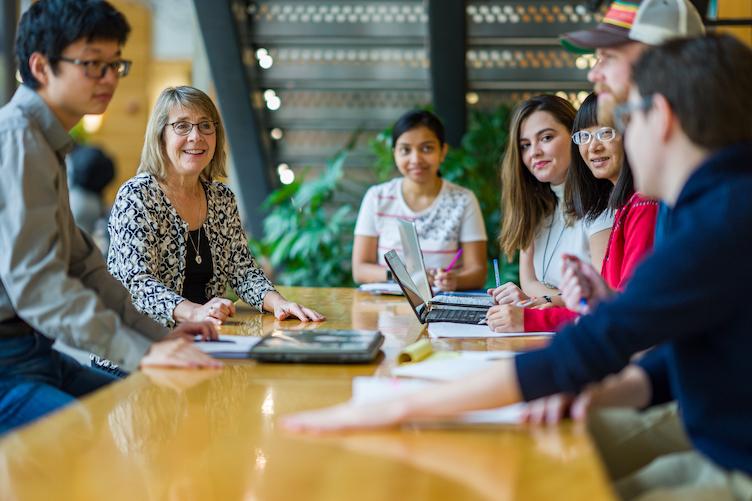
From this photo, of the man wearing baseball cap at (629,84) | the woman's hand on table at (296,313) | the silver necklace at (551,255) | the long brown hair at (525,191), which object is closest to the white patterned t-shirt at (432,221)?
the long brown hair at (525,191)

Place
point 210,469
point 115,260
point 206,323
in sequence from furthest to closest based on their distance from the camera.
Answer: point 115,260 < point 206,323 < point 210,469

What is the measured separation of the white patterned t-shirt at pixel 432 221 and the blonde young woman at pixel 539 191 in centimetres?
59

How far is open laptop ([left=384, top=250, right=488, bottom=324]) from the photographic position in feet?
8.14

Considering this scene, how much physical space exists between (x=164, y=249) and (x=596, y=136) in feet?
4.40

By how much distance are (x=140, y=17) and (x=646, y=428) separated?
1184 centimetres

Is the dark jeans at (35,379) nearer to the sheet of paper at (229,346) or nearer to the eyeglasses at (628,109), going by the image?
the sheet of paper at (229,346)

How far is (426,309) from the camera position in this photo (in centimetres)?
263

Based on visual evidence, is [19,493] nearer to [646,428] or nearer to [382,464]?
[382,464]

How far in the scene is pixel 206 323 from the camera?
2080mm

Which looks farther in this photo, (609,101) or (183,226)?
(183,226)

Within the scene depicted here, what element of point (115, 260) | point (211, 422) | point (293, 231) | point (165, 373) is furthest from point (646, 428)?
point (293, 231)

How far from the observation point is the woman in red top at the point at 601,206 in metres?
2.26

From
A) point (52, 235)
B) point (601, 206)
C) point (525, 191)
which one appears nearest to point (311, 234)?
point (525, 191)

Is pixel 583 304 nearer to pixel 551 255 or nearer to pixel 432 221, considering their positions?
pixel 551 255
